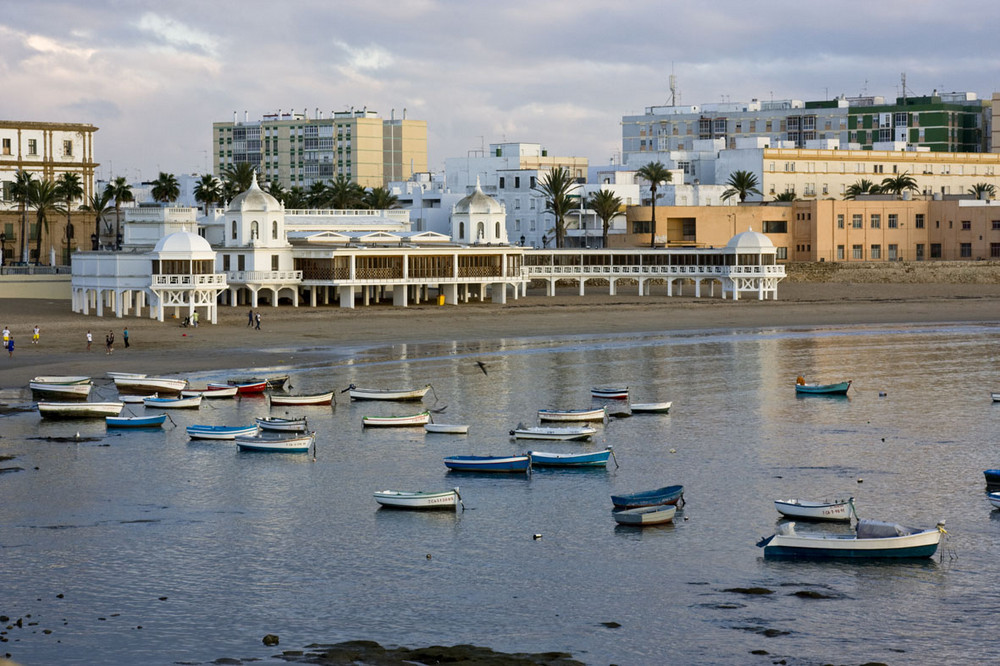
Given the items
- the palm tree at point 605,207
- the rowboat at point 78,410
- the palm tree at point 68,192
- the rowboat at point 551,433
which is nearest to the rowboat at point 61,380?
the rowboat at point 78,410

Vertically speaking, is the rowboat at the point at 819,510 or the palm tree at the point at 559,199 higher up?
the palm tree at the point at 559,199

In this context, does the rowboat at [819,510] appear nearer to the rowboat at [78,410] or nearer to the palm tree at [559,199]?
Answer: the rowboat at [78,410]

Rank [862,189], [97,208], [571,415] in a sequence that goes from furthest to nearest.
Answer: [862,189], [97,208], [571,415]

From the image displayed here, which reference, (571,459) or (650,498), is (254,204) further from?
(650,498)

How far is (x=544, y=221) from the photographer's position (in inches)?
6270

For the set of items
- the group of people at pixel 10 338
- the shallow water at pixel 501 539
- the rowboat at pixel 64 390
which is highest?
the group of people at pixel 10 338

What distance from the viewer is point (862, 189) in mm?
165750

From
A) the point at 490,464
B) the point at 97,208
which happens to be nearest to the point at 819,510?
the point at 490,464

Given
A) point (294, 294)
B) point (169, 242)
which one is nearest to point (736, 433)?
point (169, 242)

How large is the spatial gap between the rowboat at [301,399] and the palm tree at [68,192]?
71.2m

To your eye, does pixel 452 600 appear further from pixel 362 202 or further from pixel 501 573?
pixel 362 202

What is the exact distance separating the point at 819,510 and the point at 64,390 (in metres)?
38.8

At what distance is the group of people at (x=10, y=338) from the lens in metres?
82.7

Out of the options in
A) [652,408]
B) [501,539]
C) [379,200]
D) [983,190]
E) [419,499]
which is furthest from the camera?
[983,190]
